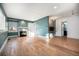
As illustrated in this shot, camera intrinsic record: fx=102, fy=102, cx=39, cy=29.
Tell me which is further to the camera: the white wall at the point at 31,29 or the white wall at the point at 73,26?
the white wall at the point at 31,29

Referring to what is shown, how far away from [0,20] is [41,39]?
3.73 feet

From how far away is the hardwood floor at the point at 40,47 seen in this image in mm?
2525

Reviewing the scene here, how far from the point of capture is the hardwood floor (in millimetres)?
2525

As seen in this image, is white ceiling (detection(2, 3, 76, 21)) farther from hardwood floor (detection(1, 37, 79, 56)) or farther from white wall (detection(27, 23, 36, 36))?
hardwood floor (detection(1, 37, 79, 56))

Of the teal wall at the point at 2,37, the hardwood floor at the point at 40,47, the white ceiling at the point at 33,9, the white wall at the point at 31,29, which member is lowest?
the hardwood floor at the point at 40,47

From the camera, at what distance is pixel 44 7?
8.51 ft

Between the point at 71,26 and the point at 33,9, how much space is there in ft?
3.63

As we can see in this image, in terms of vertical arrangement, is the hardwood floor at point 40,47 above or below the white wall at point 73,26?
below

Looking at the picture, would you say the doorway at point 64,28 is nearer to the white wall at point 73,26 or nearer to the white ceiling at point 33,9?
the white wall at point 73,26

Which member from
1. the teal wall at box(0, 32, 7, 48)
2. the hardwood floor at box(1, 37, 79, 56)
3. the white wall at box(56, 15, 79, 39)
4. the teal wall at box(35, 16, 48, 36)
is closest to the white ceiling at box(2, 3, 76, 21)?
the teal wall at box(35, 16, 48, 36)

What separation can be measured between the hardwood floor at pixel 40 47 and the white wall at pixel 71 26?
0.14 metres

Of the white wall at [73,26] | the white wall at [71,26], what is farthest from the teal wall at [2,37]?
the white wall at [73,26]

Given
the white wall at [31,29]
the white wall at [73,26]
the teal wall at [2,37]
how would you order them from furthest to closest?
the white wall at [31,29]
the white wall at [73,26]
the teal wall at [2,37]

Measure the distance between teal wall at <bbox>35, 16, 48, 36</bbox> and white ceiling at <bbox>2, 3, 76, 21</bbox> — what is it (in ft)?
0.36
